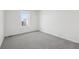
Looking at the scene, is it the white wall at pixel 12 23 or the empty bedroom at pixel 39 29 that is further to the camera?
the white wall at pixel 12 23

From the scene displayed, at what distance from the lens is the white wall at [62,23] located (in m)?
2.83

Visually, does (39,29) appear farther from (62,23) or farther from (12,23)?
(12,23)

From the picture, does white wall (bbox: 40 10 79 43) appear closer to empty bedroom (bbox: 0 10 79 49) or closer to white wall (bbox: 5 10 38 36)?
empty bedroom (bbox: 0 10 79 49)

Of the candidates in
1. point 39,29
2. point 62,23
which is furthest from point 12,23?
point 62,23

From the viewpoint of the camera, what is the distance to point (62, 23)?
3295 mm

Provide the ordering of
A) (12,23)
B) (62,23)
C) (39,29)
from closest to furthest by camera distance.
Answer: (12,23), (62,23), (39,29)

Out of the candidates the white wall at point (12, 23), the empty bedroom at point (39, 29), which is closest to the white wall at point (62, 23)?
the empty bedroom at point (39, 29)

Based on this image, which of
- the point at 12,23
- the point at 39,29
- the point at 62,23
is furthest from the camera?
the point at 39,29

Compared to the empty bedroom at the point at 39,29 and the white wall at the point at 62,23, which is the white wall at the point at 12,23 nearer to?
the empty bedroom at the point at 39,29

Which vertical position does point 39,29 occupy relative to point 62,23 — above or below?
below

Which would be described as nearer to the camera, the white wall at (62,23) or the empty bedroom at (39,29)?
the empty bedroom at (39,29)

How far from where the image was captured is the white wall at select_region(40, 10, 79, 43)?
2.83 m
